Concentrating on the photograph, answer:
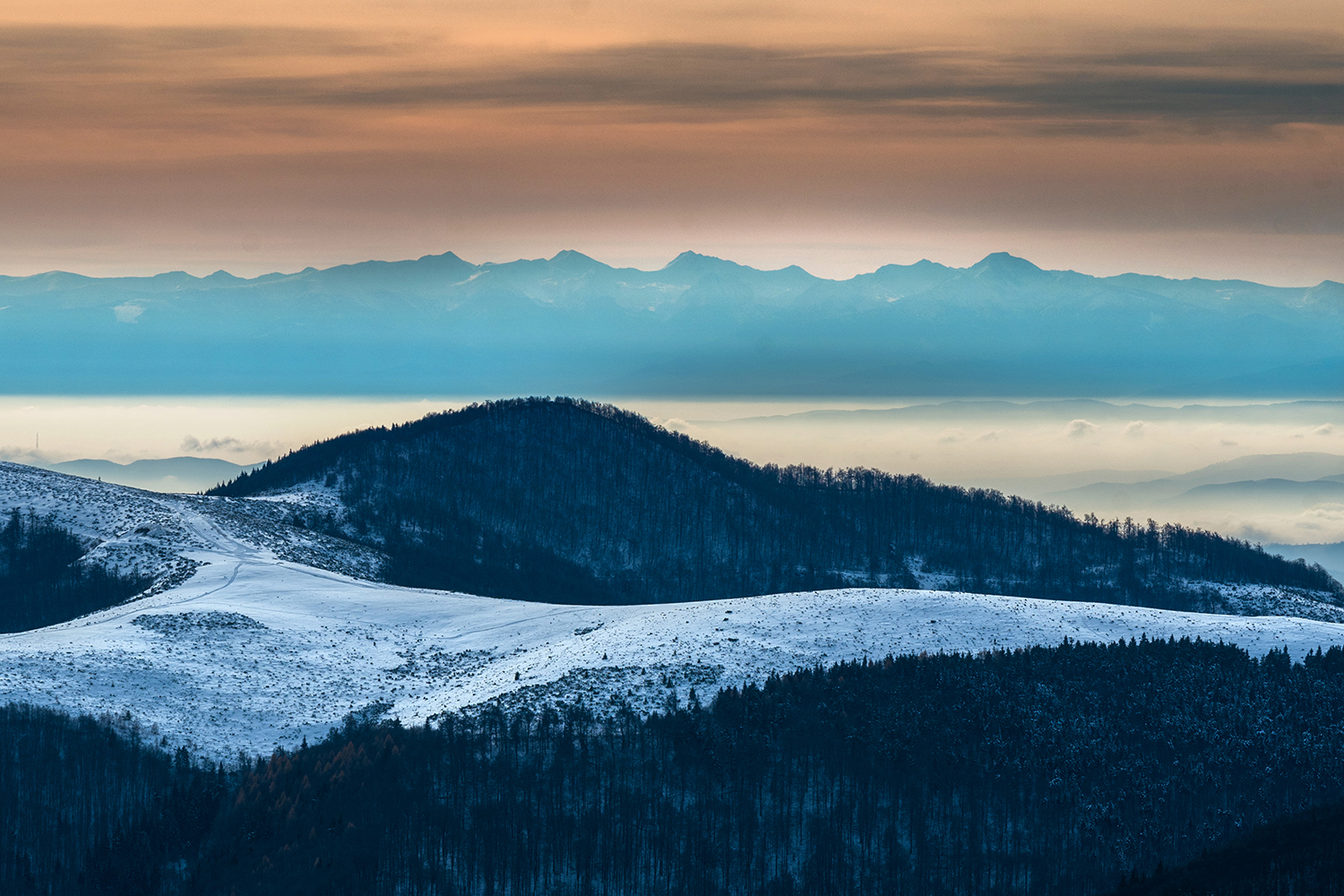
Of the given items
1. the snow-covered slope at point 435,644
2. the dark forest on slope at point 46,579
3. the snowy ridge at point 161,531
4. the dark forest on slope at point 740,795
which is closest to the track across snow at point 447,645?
the snow-covered slope at point 435,644

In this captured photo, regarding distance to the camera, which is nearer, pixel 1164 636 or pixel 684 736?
pixel 684 736

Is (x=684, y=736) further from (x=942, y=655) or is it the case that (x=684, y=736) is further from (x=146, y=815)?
(x=146, y=815)

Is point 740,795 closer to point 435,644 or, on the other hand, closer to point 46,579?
point 435,644

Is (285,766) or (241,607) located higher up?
(241,607)

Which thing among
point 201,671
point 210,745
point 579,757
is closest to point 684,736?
point 579,757

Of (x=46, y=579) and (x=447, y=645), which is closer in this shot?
(x=447, y=645)

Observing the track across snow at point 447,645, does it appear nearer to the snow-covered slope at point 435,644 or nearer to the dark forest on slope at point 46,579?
the snow-covered slope at point 435,644

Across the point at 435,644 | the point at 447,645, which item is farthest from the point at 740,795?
the point at 435,644
